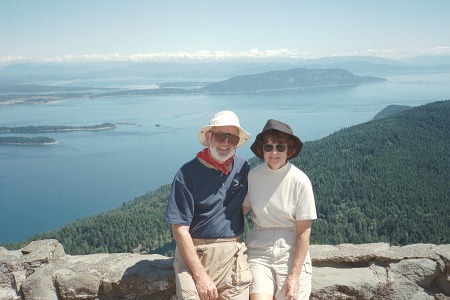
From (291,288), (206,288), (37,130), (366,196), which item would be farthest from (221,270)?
(37,130)

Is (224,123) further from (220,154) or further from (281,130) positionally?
(281,130)

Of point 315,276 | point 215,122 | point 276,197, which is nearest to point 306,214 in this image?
point 276,197

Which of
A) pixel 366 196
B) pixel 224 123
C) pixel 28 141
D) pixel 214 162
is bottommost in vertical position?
pixel 366 196

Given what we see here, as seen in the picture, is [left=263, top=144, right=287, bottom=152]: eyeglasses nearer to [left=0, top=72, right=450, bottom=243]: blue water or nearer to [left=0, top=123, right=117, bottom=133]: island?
[left=0, top=72, right=450, bottom=243]: blue water

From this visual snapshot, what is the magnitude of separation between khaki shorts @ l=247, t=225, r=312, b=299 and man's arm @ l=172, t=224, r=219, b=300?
0.46 m

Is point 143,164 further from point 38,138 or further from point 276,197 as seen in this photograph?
point 276,197

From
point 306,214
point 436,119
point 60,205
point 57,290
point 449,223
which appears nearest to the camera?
point 306,214

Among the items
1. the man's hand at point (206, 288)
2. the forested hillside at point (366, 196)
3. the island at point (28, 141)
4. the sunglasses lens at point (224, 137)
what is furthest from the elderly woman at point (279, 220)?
the island at point (28, 141)

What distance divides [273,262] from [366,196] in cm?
9080

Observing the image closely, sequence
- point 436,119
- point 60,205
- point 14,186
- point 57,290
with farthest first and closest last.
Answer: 1. point 436,119
2. point 14,186
3. point 60,205
4. point 57,290

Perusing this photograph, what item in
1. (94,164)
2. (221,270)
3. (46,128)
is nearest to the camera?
(221,270)

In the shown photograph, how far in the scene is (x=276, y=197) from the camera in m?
4.27

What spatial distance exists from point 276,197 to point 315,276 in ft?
4.09

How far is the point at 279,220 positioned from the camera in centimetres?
432
